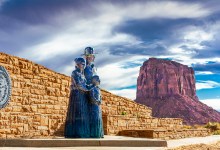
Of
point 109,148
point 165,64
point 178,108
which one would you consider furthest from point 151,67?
point 109,148

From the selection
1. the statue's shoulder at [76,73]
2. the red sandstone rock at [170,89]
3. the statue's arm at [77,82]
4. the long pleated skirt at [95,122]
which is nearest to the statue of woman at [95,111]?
the long pleated skirt at [95,122]

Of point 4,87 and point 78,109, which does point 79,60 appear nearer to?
point 78,109

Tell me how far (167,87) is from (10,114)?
71884mm

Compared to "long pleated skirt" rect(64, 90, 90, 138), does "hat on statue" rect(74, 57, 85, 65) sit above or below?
above

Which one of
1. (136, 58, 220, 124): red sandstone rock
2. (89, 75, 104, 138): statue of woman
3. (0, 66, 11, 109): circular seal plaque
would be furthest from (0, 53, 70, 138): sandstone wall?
(136, 58, 220, 124): red sandstone rock

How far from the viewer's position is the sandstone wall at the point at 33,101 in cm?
1358

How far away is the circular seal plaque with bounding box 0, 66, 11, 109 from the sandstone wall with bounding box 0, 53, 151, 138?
246 millimetres

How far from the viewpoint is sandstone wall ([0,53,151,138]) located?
13578 millimetres

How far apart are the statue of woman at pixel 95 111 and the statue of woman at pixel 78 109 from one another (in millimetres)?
130

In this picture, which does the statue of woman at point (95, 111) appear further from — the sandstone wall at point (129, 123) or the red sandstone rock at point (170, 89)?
the red sandstone rock at point (170, 89)

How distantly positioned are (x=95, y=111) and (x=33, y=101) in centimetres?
327

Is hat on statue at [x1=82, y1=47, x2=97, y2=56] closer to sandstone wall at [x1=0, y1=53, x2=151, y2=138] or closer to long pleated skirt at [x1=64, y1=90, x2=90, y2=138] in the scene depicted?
long pleated skirt at [x1=64, y1=90, x2=90, y2=138]

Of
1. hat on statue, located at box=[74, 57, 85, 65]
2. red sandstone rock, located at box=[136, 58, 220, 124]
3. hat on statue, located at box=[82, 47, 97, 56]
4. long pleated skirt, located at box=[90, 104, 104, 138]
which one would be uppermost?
red sandstone rock, located at box=[136, 58, 220, 124]

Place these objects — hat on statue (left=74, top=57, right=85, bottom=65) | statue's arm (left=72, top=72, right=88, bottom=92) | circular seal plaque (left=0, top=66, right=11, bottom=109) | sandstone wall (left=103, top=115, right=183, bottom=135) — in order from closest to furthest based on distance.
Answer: statue's arm (left=72, top=72, right=88, bottom=92), hat on statue (left=74, top=57, right=85, bottom=65), circular seal plaque (left=0, top=66, right=11, bottom=109), sandstone wall (left=103, top=115, right=183, bottom=135)
